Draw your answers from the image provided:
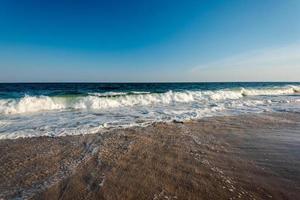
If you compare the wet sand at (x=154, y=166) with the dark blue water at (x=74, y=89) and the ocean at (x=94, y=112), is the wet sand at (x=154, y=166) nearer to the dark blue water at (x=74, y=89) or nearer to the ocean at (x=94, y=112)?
the ocean at (x=94, y=112)

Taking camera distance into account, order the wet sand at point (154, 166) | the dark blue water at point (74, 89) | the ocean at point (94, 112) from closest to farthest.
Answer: the wet sand at point (154, 166), the ocean at point (94, 112), the dark blue water at point (74, 89)

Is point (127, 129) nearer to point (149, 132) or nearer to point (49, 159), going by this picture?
point (149, 132)

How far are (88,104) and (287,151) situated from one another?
11.3 meters

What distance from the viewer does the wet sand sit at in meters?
2.84

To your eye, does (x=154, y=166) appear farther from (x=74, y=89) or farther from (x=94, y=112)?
(x=74, y=89)

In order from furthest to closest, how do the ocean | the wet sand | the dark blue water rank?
the dark blue water → the ocean → the wet sand

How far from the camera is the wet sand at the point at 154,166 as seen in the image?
2844mm

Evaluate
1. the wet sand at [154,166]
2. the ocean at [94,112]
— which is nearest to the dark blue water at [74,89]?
the ocean at [94,112]

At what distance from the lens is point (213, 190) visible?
286cm

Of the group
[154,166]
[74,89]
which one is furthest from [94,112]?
[74,89]

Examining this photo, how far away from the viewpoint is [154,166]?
146 inches

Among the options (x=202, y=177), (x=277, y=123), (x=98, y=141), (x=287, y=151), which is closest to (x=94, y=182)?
(x=202, y=177)

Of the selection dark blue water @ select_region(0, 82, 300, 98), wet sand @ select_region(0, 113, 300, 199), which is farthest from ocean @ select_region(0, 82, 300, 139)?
dark blue water @ select_region(0, 82, 300, 98)

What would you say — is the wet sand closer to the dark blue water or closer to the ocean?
the ocean
